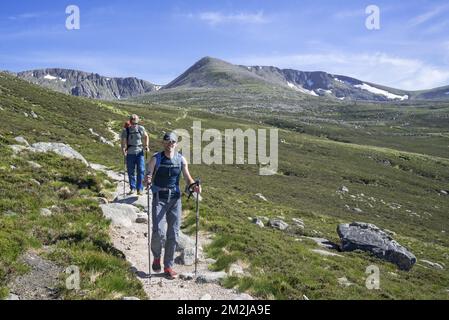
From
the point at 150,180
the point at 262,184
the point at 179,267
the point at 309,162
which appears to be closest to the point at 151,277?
the point at 179,267

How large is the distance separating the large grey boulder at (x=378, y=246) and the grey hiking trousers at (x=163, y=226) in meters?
13.7

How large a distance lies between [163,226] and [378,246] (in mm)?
14659

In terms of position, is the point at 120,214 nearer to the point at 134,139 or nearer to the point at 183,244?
the point at 183,244

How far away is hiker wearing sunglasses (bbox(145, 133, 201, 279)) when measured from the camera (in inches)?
390

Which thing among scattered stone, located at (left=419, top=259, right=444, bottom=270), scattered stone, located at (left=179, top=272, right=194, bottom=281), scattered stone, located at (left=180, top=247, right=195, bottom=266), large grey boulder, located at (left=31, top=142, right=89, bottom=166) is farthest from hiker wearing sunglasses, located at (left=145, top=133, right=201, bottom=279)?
scattered stone, located at (left=419, top=259, right=444, bottom=270)

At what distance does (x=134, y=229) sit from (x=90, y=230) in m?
1.99

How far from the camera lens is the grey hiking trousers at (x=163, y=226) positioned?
992 cm

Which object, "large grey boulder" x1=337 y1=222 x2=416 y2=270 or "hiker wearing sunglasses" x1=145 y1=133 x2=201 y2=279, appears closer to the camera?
"hiker wearing sunglasses" x1=145 y1=133 x2=201 y2=279

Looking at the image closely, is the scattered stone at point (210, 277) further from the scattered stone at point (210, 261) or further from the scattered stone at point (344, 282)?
the scattered stone at point (344, 282)

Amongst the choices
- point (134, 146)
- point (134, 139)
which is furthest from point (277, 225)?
point (134, 139)

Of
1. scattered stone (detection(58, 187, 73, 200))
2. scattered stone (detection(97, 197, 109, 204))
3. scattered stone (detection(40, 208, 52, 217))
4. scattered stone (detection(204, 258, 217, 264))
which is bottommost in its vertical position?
scattered stone (detection(204, 258, 217, 264))

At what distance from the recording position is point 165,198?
32.7ft

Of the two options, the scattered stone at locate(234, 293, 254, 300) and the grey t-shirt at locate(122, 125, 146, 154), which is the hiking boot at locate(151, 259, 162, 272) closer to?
the scattered stone at locate(234, 293, 254, 300)
